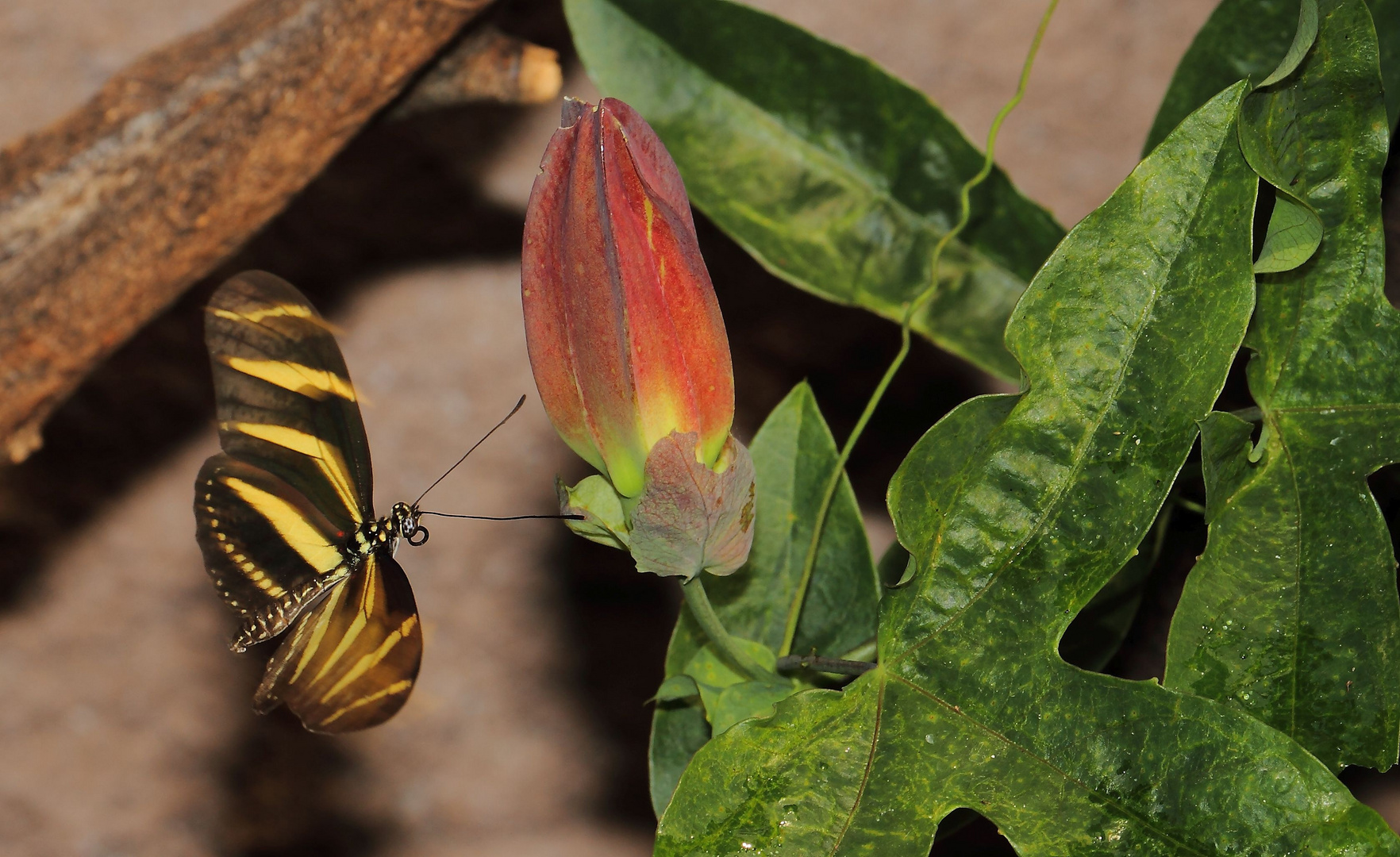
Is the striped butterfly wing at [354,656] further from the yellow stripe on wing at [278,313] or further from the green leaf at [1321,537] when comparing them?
the green leaf at [1321,537]

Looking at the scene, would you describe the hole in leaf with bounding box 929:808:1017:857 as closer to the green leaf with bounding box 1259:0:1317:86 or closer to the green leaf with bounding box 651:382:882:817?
the green leaf with bounding box 651:382:882:817

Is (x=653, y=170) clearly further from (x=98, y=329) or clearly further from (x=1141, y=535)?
(x=98, y=329)

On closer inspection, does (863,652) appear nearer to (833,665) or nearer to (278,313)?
(833,665)

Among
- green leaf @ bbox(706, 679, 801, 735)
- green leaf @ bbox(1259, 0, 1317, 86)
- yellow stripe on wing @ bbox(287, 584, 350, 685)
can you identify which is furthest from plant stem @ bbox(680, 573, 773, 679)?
green leaf @ bbox(1259, 0, 1317, 86)

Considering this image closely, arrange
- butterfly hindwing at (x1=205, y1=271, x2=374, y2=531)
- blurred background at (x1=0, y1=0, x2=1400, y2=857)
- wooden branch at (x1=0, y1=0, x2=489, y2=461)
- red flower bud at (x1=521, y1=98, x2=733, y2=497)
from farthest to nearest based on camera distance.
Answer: blurred background at (x1=0, y1=0, x2=1400, y2=857) < wooden branch at (x1=0, y1=0, x2=489, y2=461) < butterfly hindwing at (x1=205, y1=271, x2=374, y2=531) < red flower bud at (x1=521, y1=98, x2=733, y2=497)

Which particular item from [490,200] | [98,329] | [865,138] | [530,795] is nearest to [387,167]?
[490,200]

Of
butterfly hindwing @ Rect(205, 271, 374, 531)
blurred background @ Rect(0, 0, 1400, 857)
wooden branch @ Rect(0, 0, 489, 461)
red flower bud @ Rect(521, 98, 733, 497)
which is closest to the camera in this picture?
red flower bud @ Rect(521, 98, 733, 497)
